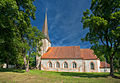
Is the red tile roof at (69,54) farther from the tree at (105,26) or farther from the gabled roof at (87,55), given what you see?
the tree at (105,26)

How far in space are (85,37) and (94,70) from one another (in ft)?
51.8

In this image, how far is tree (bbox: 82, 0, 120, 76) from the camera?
10.8 metres

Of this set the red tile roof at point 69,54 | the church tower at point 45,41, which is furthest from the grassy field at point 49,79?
the church tower at point 45,41

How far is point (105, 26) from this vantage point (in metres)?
11.2

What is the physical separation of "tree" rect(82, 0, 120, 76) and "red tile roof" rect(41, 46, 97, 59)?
12.9 meters

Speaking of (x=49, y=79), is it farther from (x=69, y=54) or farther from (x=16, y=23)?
(x=69, y=54)

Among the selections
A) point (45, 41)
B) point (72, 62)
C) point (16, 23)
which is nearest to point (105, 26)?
point (16, 23)

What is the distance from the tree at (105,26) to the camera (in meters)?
10.8

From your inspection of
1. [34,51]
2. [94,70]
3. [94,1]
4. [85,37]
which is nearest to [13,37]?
[34,51]

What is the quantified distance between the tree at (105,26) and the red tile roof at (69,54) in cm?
1287

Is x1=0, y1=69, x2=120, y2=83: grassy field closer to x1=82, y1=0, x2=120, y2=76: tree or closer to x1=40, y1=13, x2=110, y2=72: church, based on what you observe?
x1=82, y1=0, x2=120, y2=76: tree

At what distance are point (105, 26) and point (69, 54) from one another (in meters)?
17.8

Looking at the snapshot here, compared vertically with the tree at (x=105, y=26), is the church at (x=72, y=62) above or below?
below

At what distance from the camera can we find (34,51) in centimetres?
1961
